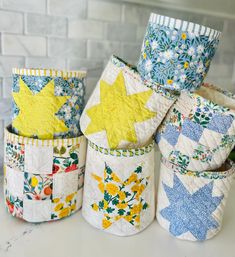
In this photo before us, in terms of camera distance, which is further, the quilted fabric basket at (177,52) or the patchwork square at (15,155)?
the patchwork square at (15,155)

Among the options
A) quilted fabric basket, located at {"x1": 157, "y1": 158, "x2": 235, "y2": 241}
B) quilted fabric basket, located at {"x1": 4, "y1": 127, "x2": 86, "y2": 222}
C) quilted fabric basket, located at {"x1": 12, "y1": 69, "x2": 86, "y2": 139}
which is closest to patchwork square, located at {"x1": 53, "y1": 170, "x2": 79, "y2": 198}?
quilted fabric basket, located at {"x1": 4, "y1": 127, "x2": 86, "y2": 222}

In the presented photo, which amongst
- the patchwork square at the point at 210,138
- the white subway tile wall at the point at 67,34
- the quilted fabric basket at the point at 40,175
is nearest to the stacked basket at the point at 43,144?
the quilted fabric basket at the point at 40,175

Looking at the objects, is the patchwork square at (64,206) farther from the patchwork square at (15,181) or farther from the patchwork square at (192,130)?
the patchwork square at (192,130)

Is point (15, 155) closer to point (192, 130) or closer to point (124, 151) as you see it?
point (124, 151)

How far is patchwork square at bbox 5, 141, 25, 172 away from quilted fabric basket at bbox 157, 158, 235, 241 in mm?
354

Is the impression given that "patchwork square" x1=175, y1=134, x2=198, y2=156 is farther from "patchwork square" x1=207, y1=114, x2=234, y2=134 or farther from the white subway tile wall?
the white subway tile wall

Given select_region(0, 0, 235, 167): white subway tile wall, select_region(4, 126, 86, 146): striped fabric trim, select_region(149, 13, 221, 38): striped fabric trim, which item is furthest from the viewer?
select_region(0, 0, 235, 167): white subway tile wall

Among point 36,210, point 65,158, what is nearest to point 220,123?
point 65,158

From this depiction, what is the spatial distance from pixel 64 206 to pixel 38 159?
151 mm

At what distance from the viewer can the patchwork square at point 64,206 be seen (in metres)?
0.75

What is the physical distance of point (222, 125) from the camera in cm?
63

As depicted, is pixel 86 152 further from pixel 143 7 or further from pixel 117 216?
pixel 143 7

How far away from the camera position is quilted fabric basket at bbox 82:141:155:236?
0.69m

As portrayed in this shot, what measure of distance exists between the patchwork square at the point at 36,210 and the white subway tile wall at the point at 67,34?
272 millimetres
